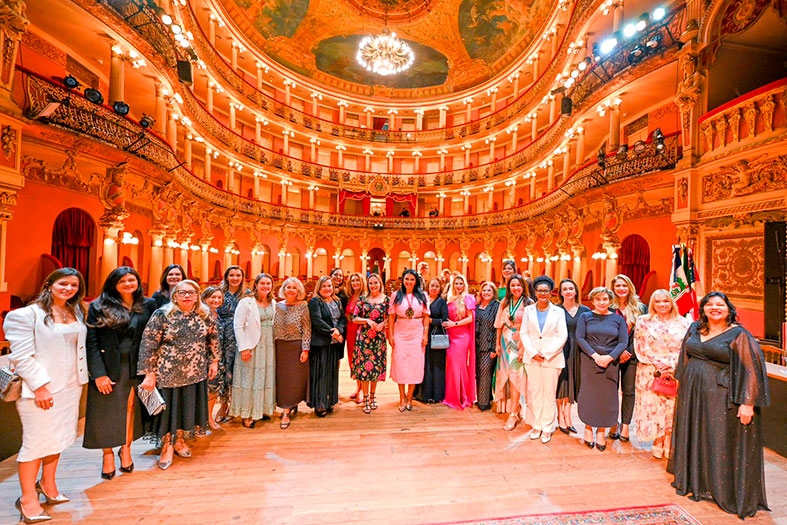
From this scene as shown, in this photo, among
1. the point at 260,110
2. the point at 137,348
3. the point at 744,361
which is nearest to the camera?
the point at 744,361

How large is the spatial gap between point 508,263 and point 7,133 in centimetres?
836

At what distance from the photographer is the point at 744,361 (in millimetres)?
2732

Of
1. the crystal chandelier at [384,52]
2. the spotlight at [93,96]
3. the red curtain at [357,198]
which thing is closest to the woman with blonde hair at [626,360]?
the spotlight at [93,96]

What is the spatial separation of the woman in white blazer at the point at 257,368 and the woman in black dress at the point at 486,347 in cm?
288

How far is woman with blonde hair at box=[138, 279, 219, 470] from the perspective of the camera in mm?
3123

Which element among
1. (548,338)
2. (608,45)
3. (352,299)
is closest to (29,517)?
(352,299)

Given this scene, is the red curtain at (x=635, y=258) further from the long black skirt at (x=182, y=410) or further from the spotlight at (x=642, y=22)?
the long black skirt at (x=182, y=410)

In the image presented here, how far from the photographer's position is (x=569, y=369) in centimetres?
413

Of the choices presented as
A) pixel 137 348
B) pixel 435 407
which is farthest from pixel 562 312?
pixel 137 348

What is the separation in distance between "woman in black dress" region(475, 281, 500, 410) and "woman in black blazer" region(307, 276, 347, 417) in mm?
1999

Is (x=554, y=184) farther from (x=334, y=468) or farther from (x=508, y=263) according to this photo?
(x=334, y=468)

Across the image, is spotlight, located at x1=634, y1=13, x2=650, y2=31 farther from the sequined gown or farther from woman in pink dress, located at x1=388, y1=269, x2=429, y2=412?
woman in pink dress, located at x1=388, y1=269, x2=429, y2=412

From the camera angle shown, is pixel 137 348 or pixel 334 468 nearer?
pixel 137 348

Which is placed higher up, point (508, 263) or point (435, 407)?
point (508, 263)
